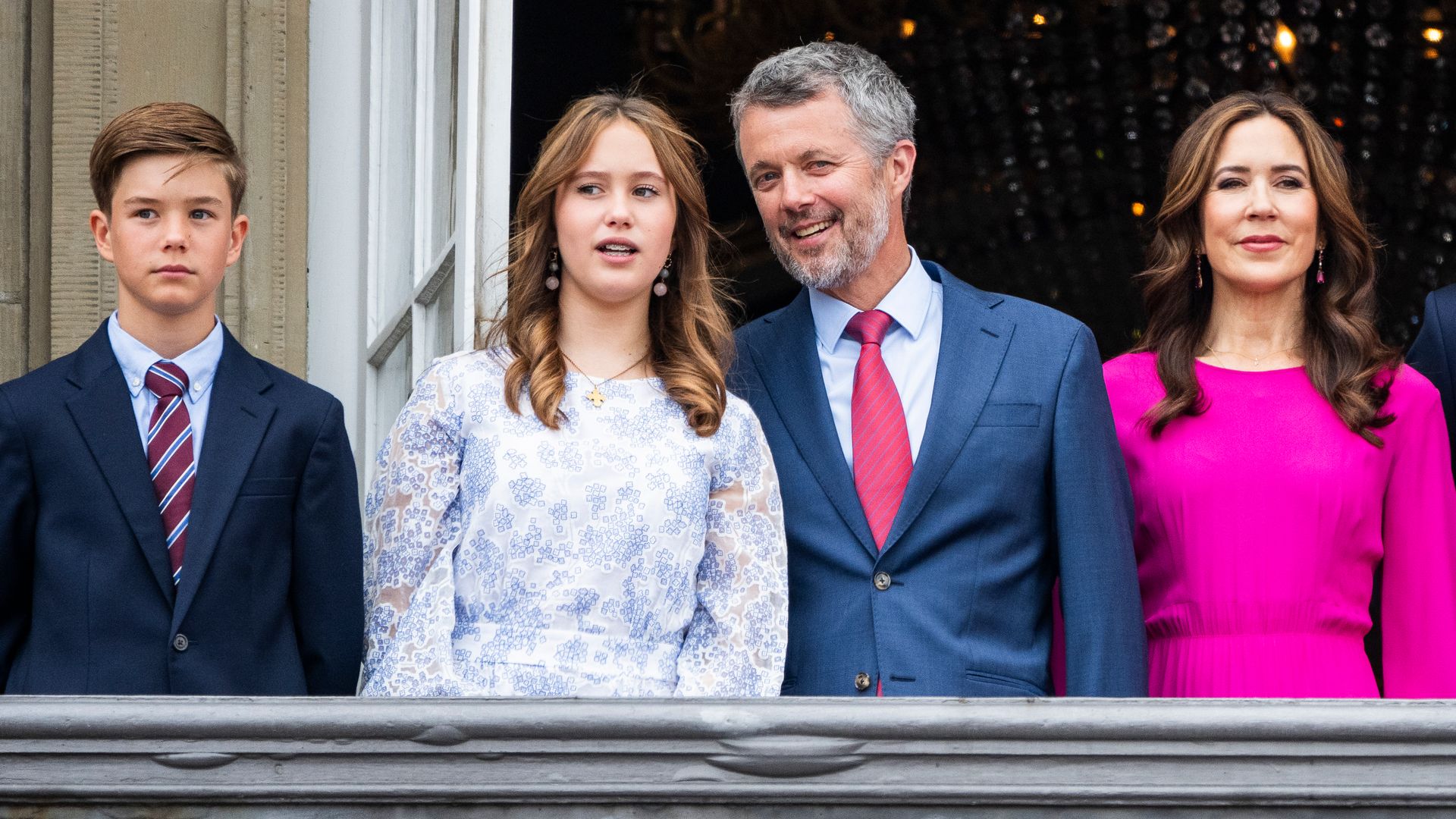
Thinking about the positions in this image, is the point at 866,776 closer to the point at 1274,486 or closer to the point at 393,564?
the point at 393,564

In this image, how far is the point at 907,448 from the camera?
9.18ft

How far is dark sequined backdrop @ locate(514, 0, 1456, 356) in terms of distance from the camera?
239 inches

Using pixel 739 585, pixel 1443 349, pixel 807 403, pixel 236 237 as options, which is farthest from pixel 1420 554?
pixel 236 237

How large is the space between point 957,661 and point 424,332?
4.04 ft

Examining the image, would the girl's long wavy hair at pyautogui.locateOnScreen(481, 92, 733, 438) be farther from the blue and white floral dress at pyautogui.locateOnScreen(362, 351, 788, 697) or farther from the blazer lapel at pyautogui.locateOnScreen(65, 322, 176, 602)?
the blazer lapel at pyautogui.locateOnScreen(65, 322, 176, 602)

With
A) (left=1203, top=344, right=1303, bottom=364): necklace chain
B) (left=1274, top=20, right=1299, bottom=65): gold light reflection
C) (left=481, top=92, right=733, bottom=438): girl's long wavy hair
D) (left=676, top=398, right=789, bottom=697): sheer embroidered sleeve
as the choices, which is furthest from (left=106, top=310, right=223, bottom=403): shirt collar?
(left=1274, top=20, right=1299, bottom=65): gold light reflection

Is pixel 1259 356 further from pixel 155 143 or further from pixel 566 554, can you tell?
pixel 155 143

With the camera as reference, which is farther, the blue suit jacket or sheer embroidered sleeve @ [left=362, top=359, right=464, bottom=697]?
Answer: the blue suit jacket

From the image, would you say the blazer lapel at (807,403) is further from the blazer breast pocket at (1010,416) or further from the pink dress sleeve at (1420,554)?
the pink dress sleeve at (1420,554)

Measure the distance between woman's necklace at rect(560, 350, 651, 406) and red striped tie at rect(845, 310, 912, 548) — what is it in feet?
1.08

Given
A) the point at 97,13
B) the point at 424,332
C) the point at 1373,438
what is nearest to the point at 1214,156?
the point at 1373,438

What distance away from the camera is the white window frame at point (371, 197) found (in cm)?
304

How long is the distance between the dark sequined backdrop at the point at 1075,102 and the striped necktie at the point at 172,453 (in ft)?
10.7

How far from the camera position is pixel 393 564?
2.57m
